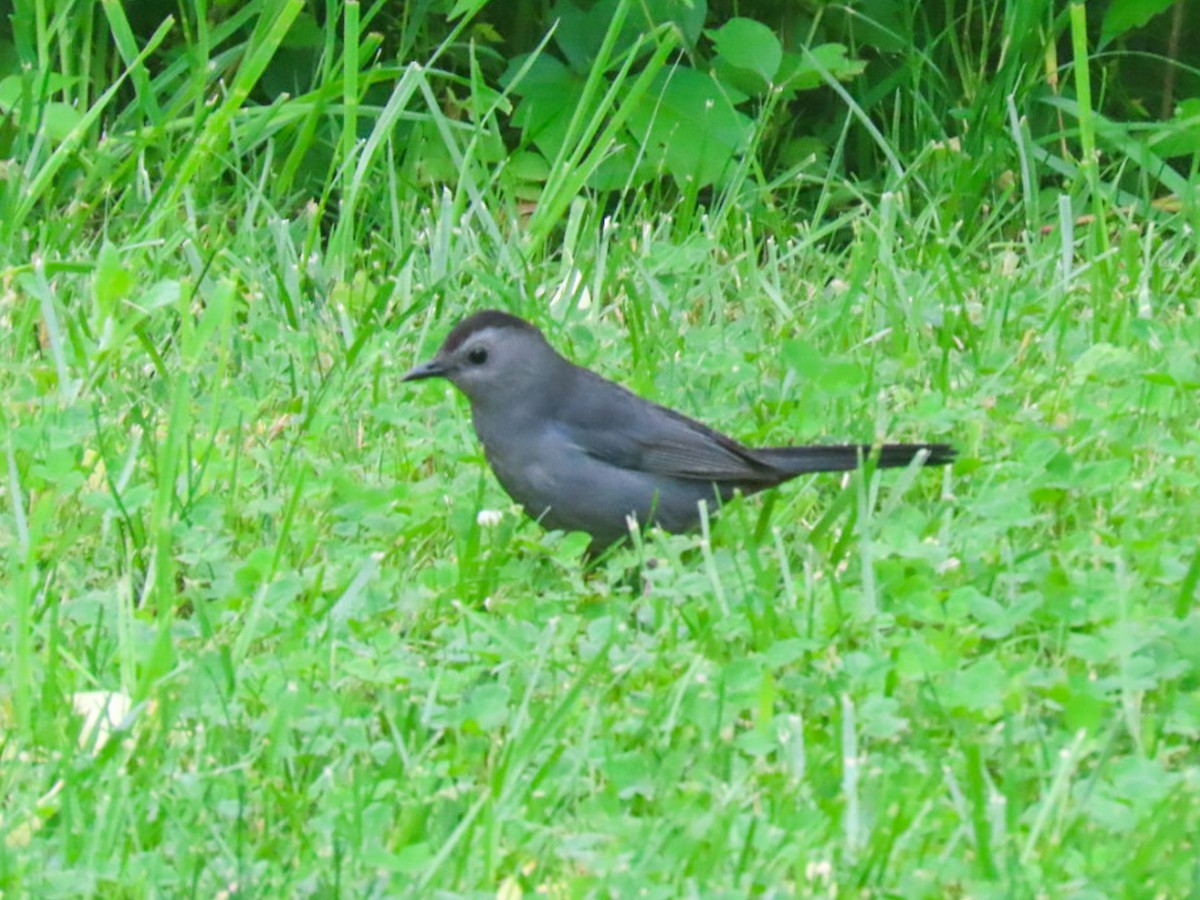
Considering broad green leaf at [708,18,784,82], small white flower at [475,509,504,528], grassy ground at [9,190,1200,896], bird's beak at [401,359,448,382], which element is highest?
broad green leaf at [708,18,784,82]

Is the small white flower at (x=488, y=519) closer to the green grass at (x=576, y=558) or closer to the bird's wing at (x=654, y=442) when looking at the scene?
the green grass at (x=576, y=558)

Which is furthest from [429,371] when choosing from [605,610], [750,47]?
[750,47]

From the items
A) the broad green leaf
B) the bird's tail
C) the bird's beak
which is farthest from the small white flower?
the broad green leaf

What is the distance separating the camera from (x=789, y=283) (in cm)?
577

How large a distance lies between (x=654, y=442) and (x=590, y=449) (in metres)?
0.12

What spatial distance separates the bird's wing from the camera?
13.8ft

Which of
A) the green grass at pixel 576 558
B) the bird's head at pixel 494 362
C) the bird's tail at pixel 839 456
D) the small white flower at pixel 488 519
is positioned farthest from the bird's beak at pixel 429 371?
the bird's tail at pixel 839 456

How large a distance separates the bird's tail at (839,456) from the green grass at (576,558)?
3.2 inches

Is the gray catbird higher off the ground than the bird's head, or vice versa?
the bird's head

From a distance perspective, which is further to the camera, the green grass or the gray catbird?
the gray catbird

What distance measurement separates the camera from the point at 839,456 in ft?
13.6

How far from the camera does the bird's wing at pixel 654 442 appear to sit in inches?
165

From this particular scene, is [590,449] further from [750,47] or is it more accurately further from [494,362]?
[750,47]

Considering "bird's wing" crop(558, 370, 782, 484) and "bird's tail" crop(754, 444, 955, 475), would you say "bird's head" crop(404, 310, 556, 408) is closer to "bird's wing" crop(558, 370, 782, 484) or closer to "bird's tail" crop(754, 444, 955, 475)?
"bird's wing" crop(558, 370, 782, 484)
